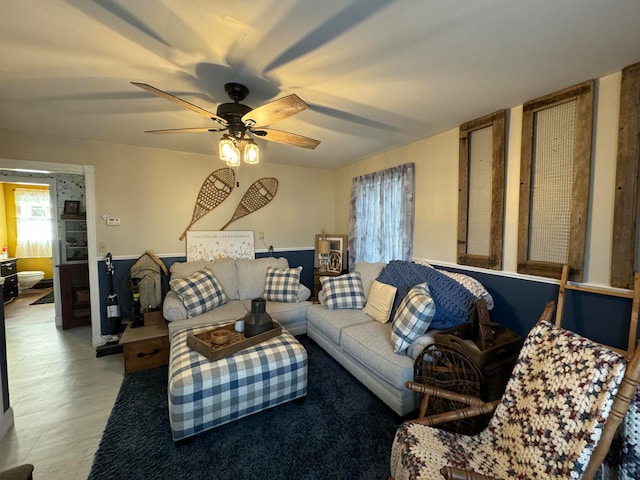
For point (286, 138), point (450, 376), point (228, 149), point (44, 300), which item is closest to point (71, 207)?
point (44, 300)

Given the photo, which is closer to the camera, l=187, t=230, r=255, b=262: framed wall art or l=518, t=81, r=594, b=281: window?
l=518, t=81, r=594, b=281: window

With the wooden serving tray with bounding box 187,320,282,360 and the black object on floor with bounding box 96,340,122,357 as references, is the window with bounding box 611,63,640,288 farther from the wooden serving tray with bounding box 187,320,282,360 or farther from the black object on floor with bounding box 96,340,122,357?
the black object on floor with bounding box 96,340,122,357

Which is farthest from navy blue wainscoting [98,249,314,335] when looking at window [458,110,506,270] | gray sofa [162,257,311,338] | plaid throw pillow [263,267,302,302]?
window [458,110,506,270]

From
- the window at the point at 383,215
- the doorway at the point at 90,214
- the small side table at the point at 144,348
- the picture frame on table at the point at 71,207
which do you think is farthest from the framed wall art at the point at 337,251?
the picture frame on table at the point at 71,207

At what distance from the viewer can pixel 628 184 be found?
1667mm

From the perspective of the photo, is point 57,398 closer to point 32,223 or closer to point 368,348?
point 368,348

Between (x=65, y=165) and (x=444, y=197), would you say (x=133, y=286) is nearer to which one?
(x=65, y=165)

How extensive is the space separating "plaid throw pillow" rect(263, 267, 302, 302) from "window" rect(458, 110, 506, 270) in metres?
1.96

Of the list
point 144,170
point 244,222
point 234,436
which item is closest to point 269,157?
point 244,222

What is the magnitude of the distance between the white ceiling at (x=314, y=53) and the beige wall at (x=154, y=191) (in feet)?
2.02

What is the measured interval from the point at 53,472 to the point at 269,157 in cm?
354

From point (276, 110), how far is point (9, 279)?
667cm

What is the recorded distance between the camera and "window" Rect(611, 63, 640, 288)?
5.36ft

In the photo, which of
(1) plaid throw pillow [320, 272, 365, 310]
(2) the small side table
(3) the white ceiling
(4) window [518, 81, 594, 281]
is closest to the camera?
(3) the white ceiling
